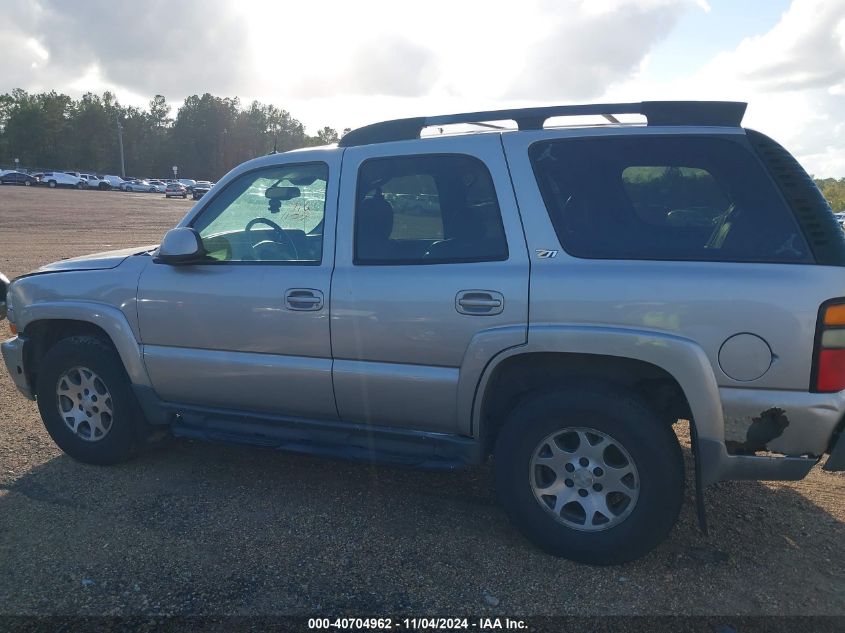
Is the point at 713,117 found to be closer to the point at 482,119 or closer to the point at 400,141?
the point at 482,119

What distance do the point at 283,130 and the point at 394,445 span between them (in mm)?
89902

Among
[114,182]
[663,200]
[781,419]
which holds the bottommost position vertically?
[781,419]

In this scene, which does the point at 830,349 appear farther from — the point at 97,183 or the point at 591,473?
the point at 97,183

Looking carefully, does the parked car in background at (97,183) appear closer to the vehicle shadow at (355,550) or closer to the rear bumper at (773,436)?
the vehicle shadow at (355,550)

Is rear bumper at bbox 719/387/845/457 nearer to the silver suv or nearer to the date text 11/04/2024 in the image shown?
the silver suv

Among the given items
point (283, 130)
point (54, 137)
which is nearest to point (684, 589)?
point (283, 130)

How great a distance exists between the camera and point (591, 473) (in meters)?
3.32

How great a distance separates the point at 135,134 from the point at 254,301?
11122 centimetres

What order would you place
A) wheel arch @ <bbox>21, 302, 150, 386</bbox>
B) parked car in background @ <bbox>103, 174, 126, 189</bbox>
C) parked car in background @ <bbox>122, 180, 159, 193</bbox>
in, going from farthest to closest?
parked car in background @ <bbox>122, 180, 159, 193</bbox>
parked car in background @ <bbox>103, 174, 126, 189</bbox>
wheel arch @ <bbox>21, 302, 150, 386</bbox>

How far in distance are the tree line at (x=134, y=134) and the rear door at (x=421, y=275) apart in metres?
85.5

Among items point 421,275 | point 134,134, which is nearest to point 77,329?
Result: point 421,275

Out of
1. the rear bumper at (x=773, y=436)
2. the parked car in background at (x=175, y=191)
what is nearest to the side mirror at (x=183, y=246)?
the rear bumper at (x=773, y=436)

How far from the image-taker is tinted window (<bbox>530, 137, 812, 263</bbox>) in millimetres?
3113

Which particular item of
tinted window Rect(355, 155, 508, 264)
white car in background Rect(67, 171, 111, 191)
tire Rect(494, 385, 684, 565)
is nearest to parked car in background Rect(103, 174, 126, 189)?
white car in background Rect(67, 171, 111, 191)
